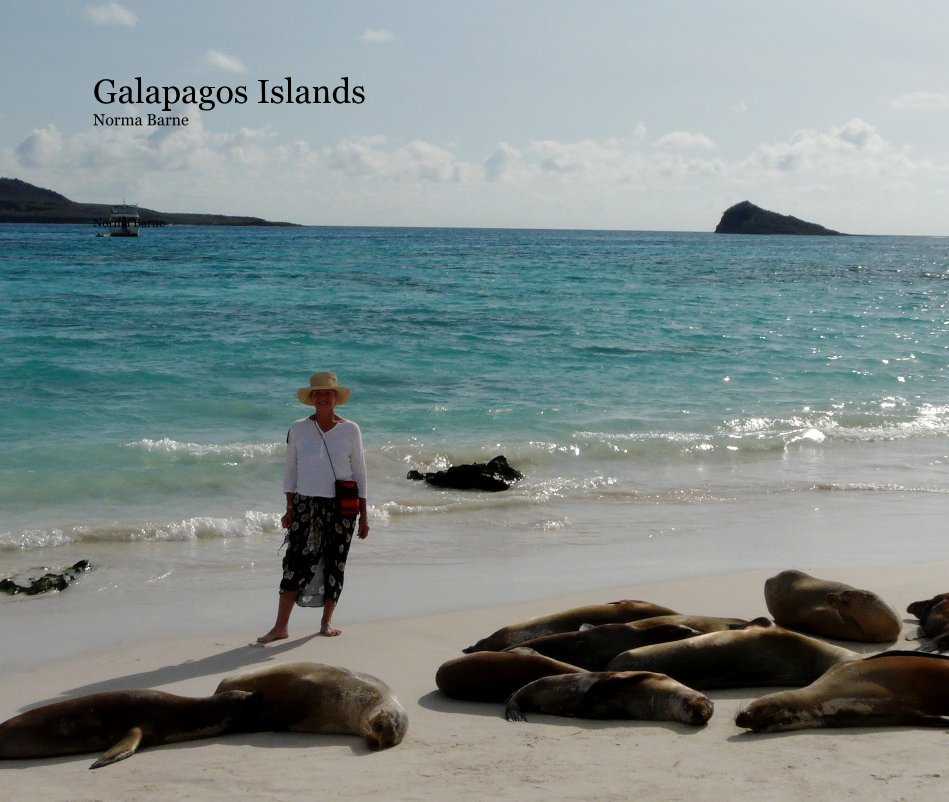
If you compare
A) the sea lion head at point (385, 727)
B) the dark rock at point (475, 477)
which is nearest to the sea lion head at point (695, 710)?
the sea lion head at point (385, 727)

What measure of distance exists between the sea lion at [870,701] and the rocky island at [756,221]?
174213 mm

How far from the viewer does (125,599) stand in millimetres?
7656

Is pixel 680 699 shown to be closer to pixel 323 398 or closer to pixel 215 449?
pixel 323 398

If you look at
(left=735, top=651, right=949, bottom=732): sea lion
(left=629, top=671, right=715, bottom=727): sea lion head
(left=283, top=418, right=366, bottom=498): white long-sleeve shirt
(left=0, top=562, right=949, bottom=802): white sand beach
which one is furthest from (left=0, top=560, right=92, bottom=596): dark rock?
(left=735, top=651, right=949, bottom=732): sea lion

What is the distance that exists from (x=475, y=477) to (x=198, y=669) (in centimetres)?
554

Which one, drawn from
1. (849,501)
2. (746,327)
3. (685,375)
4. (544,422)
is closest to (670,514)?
(849,501)

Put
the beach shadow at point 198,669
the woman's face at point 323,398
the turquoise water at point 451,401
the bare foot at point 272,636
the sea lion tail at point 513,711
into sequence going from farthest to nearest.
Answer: the turquoise water at point 451,401, the woman's face at point 323,398, the bare foot at point 272,636, the beach shadow at point 198,669, the sea lion tail at point 513,711

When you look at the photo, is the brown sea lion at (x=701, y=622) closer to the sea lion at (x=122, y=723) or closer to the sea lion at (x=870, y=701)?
the sea lion at (x=870, y=701)

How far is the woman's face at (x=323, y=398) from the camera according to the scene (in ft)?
21.9

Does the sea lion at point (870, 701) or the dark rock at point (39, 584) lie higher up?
the sea lion at point (870, 701)

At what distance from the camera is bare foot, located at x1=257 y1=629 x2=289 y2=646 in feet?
21.5

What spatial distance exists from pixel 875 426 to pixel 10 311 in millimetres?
19771

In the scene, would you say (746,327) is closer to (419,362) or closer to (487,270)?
(419,362)

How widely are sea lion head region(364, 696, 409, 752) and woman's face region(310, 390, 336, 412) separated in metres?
2.35
